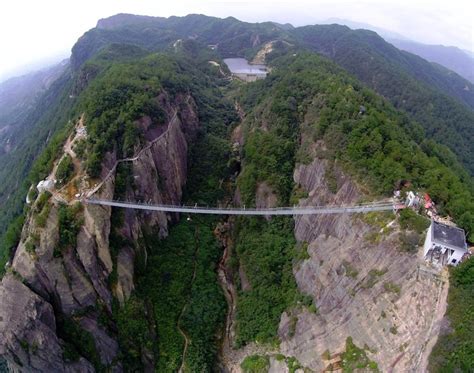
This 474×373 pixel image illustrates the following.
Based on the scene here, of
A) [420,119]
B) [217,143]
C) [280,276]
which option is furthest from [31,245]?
→ [420,119]

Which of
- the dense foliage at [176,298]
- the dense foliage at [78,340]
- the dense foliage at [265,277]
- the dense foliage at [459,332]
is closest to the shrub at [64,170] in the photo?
the dense foliage at [176,298]

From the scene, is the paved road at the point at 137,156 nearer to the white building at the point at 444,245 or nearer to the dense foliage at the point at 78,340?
the dense foliage at the point at 78,340

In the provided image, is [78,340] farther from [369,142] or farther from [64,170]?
[369,142]

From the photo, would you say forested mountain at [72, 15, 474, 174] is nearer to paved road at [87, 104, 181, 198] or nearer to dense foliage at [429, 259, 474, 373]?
paved road at [87, 104, 181, 198]

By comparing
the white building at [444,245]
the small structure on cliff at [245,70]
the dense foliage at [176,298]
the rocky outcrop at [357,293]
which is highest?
the small structure on cliff at [245,70]

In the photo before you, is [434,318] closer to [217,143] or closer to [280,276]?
[280,276]

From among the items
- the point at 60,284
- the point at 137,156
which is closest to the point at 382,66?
the point at 137,156
